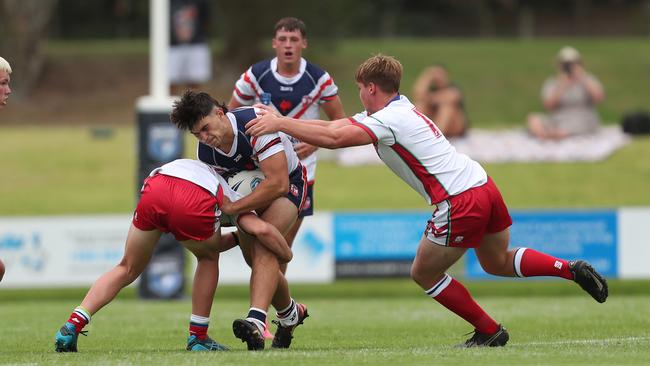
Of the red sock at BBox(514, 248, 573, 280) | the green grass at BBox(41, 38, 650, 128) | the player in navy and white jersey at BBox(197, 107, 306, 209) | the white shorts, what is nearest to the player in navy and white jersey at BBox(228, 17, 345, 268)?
the player in navy and white jersey at BBox(197, 107, 306, 209)

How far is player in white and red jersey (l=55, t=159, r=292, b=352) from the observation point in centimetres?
788

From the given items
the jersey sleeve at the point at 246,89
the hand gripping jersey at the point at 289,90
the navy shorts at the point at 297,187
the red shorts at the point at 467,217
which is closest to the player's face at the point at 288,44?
the hand gripping jersey at the point at 289,90

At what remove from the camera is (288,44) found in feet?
32.5

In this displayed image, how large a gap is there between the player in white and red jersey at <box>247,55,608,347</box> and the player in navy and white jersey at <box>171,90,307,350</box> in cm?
21

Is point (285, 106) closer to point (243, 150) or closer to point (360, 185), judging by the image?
point (243, 150)

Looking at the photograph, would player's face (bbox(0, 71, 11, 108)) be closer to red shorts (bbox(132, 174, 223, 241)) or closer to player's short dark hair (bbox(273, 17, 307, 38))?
red shorts (bbox(132, 174, 223, 241))

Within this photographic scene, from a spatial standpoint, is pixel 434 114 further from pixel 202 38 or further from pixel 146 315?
pixel 146 315

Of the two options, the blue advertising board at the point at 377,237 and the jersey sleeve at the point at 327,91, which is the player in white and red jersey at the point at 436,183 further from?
the blue advertising board at the point at 377,237

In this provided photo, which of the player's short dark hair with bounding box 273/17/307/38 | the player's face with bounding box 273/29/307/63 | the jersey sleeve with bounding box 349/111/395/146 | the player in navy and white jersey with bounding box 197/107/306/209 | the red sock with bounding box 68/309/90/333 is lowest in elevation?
the red sock with bounding box 68/309/90/333

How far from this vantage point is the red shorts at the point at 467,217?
8.03 metres

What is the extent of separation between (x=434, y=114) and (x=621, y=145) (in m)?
3.85

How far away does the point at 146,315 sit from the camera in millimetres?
12234

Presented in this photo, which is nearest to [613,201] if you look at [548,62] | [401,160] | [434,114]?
[434,114]

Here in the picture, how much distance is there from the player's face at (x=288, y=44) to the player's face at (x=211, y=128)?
2.07 meters
